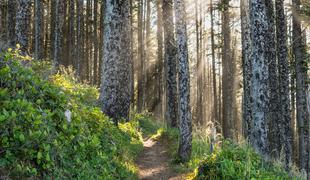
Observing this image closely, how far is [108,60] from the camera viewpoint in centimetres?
1124

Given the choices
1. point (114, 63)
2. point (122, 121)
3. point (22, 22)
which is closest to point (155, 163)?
point (122, 121)

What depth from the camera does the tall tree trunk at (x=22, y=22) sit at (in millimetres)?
11938

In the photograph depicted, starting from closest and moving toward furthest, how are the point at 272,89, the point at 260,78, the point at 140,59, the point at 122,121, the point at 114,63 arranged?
the point at 260,78, the point at 114,63, the point at 122,121, the point at 272,89, the point at 140,59

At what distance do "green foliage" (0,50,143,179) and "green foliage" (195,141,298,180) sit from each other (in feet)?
5.83

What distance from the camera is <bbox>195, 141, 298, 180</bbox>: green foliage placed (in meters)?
6.12

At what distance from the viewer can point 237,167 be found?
638cm

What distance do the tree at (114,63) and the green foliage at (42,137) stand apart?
12.7 feet

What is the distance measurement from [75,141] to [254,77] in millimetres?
5324

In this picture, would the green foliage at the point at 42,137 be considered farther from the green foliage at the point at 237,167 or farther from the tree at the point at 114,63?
the tree at the point at 114,63

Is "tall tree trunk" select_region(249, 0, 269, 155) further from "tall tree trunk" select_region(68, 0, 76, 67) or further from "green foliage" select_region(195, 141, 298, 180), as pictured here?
"tall tree trunk" select_region(68, 0, 76, 67)

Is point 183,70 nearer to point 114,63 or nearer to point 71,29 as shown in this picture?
point 114,63

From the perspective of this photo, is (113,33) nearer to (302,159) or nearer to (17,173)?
(17,173)

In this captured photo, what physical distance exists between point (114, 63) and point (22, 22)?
3957mm

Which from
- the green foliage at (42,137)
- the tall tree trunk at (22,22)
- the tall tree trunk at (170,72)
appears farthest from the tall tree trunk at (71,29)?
the green foliage at (42,137)
